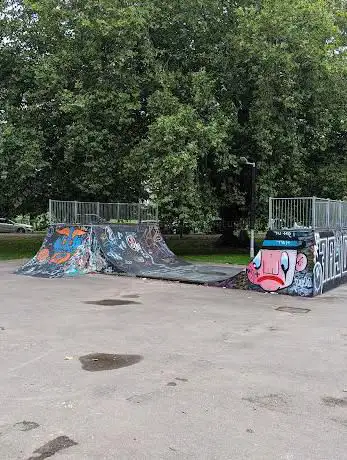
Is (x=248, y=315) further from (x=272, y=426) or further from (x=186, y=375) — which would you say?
(x=272, y=426)

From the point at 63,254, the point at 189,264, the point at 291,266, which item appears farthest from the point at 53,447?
the point at 189,264

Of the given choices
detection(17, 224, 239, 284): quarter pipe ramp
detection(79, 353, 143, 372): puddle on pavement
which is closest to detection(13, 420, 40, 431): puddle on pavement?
detection(79, 353, 143, 372): puddle on pavement

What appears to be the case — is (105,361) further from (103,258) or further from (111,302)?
(103,258)

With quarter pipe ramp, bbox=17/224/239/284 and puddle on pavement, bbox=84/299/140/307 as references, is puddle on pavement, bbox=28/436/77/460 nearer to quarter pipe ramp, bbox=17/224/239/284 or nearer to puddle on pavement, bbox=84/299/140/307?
puddle on pavement, bbox=84/299/140/307

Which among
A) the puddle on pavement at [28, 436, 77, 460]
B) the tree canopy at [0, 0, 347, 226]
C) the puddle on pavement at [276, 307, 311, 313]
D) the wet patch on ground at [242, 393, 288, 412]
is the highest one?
the tree canopy at [0, 0, 347, 226]

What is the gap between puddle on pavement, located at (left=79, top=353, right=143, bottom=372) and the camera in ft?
21.6

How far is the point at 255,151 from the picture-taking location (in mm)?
21828

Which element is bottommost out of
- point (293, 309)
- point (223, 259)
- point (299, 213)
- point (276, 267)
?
point (293, 309)

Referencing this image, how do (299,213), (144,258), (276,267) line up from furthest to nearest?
(144,258) → (299,213) → (276,267)

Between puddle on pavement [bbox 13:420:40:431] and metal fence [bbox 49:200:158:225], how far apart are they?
14.6 m

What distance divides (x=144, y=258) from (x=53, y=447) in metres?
15.5

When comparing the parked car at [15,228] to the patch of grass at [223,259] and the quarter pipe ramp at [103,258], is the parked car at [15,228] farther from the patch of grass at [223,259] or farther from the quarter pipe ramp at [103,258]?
the quarter pipe ramp at [103,258]

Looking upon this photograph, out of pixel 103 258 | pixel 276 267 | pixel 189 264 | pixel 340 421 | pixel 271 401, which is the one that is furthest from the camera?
pixel 189 264

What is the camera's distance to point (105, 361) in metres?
6.88
